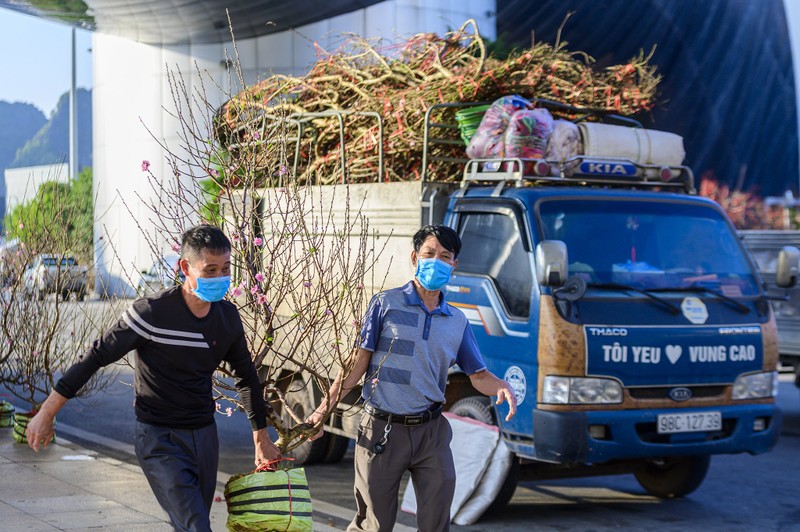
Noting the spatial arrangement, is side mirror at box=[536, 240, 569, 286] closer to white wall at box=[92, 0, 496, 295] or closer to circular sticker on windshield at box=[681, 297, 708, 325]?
circular sticker on windshield at box=[681, 297, 708, 325]

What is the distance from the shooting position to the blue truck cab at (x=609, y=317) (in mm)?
6867

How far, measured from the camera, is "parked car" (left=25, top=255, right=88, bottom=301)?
31.4ft

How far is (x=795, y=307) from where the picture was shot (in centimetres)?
1162

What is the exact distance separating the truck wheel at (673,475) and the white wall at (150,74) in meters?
Result: 26.1

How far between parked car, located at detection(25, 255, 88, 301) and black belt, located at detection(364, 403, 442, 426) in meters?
5.29

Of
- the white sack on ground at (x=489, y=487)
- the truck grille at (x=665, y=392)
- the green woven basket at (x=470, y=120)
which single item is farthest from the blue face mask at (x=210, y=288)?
the green woven basket at (x=470, y=120)

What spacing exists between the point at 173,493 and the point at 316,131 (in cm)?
553

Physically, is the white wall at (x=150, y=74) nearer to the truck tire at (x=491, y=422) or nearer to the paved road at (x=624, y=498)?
the paved road at (x=624, y=498)

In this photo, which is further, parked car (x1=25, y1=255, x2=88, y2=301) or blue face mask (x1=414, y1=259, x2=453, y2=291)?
parked car (x1=25, y1=255, x2=88, y2=301)

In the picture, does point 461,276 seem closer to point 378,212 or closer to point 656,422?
point 378,212

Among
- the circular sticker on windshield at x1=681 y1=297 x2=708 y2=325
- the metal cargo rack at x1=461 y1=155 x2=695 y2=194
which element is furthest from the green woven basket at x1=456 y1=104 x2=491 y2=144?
the circular sticker on windshield at x1=681 y1=297 x2=708 y2=325

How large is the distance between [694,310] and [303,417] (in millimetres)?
3230

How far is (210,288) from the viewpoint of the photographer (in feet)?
14.2

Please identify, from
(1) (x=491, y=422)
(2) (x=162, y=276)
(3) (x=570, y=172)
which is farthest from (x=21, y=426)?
(3) (x=570, y=172)
